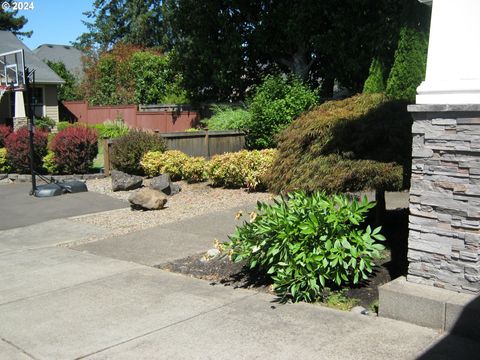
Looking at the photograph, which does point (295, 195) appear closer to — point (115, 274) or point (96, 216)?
point (115, 274)

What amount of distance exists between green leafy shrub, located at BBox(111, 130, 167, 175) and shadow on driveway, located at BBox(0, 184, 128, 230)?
1.74m

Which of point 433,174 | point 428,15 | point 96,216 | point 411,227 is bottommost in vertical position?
point 96,216

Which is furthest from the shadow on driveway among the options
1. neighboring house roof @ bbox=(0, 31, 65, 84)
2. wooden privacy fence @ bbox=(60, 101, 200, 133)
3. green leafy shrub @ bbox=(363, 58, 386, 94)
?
neighboring house roof @ bbox=(0, 31, 65, 84)

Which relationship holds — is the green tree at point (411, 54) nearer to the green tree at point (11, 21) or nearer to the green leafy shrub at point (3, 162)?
the green leafy shrub at point (3, 162)

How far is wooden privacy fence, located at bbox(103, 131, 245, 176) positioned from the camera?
14680mm

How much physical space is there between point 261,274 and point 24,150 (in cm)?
1128

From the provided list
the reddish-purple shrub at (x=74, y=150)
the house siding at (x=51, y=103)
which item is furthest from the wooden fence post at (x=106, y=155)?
the house siding at (x=51, y=103)

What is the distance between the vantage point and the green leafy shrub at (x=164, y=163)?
1304 cm

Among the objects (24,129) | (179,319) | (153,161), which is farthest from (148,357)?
(24,129)

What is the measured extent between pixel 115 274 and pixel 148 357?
2.35 metres

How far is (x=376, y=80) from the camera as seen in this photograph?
9.81 m

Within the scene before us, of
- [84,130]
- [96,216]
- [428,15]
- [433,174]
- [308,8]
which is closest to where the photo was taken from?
[433,174]

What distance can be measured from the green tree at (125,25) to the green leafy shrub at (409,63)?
43899mm

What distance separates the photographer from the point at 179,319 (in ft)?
15.5
